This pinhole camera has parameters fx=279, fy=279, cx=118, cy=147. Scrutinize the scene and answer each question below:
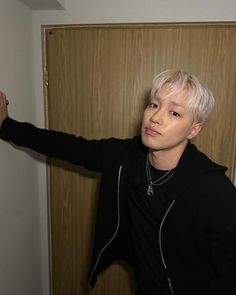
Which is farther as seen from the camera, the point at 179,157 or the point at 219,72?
the point at 219,72

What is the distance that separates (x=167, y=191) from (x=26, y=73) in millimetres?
914

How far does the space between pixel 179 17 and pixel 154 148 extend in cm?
72

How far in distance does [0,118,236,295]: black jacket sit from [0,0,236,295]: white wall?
8.8 inches

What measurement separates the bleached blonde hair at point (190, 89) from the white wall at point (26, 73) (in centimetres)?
50

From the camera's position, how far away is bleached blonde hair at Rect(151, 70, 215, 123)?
95 cm

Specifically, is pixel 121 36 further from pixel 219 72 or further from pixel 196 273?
pixel 196 273

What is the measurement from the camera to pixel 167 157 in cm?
105

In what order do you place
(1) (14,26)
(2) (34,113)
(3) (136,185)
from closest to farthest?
(3) (136,185), (1) (14,26), (2) (34,113)

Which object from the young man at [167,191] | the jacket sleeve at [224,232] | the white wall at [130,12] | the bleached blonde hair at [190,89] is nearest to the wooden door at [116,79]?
the white wall at [130,12]

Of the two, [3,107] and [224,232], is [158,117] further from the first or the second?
[3,107]

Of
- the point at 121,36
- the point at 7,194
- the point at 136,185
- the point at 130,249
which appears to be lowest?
the point at 130,249

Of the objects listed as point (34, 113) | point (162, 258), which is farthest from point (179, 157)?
point (34, 113)

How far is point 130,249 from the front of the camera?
1298mm

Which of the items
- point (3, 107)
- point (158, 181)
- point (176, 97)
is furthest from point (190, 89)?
point (3, 107)
